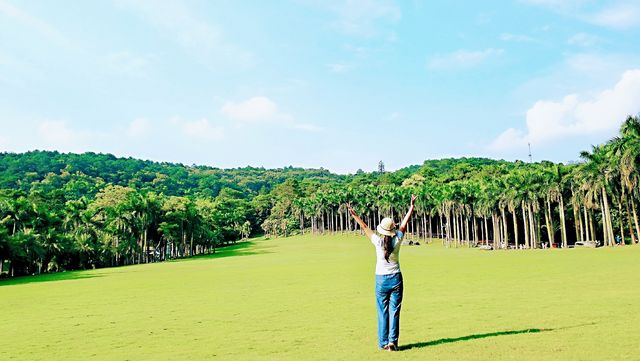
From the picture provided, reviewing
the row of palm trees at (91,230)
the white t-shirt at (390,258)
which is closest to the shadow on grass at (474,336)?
the white t-shirt at (390,258)

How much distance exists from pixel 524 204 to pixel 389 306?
7823 cm

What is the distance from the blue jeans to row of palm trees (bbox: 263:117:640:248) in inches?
2230

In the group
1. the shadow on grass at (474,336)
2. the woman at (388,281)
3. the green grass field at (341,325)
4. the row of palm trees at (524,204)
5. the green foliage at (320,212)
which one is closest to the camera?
the green grass field at (341,325)

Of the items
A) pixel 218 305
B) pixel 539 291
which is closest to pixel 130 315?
pixel 218 305

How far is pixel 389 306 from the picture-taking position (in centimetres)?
1049

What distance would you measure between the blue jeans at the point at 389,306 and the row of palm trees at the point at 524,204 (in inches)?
2230

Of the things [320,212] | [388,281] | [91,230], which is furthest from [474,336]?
[320,212]

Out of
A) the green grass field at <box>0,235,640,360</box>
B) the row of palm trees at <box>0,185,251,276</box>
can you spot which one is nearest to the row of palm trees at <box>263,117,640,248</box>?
the row of palm trees at <box>0,185,251,276</box>

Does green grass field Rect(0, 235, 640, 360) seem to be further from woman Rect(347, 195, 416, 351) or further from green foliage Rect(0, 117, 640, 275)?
green foliage Rect(0, 117, 640, 275)

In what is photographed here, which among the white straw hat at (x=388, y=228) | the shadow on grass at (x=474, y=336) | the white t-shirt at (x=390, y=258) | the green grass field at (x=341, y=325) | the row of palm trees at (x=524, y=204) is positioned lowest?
the green grass field at (x=341, y=325)

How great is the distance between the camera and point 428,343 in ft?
35.2

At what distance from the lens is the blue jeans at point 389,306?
10.2 metres

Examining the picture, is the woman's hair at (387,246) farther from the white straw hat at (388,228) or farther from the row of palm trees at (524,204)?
the row of palm trees at (524,204)

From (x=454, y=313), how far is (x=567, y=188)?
7214 cm
